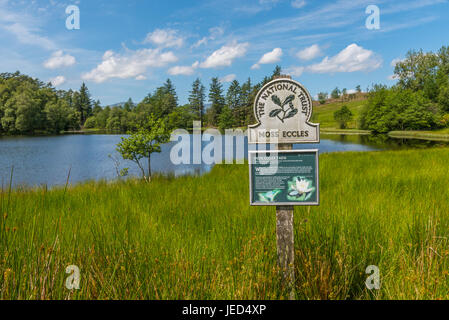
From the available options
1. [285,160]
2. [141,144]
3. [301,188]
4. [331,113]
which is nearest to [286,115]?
[285,160]

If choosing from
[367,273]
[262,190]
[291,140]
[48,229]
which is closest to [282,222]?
[262,190]

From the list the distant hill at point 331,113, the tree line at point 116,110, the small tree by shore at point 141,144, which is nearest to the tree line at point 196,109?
the tree line at point 116,110

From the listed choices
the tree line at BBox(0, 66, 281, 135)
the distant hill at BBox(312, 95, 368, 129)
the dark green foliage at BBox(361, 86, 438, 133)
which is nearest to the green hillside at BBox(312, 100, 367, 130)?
the distant hill at BBox(312, 95, 368, 129)

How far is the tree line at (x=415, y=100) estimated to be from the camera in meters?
62.2

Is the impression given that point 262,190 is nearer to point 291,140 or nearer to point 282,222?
point 282,222

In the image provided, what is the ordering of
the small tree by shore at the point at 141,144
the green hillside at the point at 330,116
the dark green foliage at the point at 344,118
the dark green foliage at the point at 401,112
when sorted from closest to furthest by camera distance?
the small tree by shore at the point at 141,144, the dark green foliage at the point at 401,112, the dark green foliage at the point at 344,118, the green hillside at the point at 330,116

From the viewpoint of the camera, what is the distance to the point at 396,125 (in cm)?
6850

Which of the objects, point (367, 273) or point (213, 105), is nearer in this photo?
point (367, 273)

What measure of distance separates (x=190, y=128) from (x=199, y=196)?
71.4 metres

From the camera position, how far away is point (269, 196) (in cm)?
263

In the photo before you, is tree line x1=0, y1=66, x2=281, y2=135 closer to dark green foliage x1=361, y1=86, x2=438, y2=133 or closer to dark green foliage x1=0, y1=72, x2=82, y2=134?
dark green foliage x1=0, y1=72, x2=82, y2=134

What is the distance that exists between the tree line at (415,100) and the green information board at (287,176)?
72.9 metres

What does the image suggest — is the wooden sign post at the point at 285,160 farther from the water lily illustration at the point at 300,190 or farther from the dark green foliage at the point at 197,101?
the dark green foliage at the point at 197,101

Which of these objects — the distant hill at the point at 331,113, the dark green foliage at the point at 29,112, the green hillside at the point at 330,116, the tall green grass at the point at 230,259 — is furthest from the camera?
the distant hill at the point at 331,113
